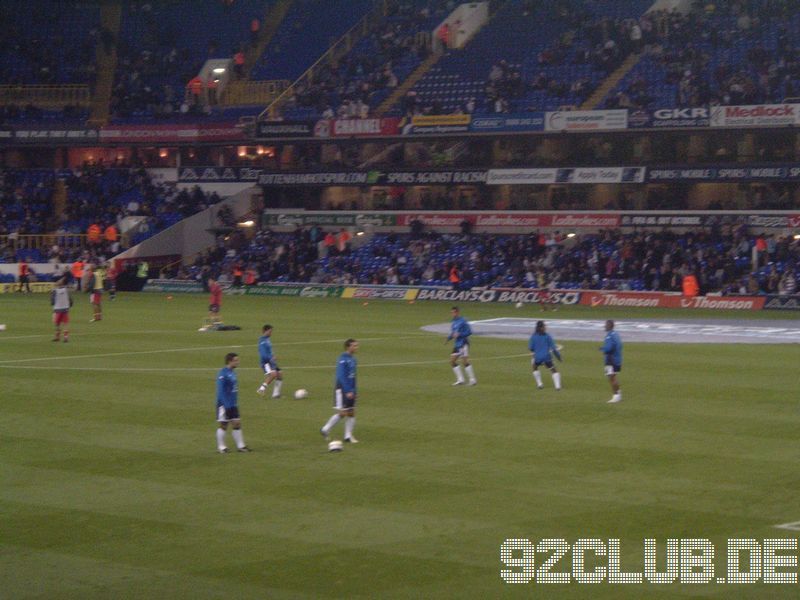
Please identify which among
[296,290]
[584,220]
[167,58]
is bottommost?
[296,290]

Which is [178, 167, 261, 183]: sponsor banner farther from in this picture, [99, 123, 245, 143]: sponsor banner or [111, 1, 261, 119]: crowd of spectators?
[111, 1, 261, 119]: crowd of spectators

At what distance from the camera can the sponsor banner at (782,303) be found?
53.3m

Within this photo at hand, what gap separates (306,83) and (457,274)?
2337cm

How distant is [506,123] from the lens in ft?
218

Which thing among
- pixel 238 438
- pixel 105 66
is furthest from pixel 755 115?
pixel 105 66

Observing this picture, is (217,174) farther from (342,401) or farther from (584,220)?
(342,401)

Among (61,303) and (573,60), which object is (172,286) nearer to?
(573,60)

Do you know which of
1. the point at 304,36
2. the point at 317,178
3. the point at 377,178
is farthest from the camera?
the point at 304,36

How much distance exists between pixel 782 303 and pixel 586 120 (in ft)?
51.4

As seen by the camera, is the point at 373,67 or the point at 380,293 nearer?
the point at 380,293

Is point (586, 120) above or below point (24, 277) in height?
above

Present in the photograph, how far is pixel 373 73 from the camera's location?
7606 centimetres

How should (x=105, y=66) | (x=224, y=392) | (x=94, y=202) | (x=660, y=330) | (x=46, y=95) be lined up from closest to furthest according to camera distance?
(x=224, y=392)
(x=660, y=330)
(x=94, y=202)
(x=46, y=95)
(x=105, y=66)

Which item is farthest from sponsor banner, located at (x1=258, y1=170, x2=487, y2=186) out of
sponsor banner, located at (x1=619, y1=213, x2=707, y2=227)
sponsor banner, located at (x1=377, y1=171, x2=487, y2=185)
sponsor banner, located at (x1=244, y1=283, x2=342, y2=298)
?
sponsor banner, located at (x1=619, y1=213, x2=707, y2=227)
